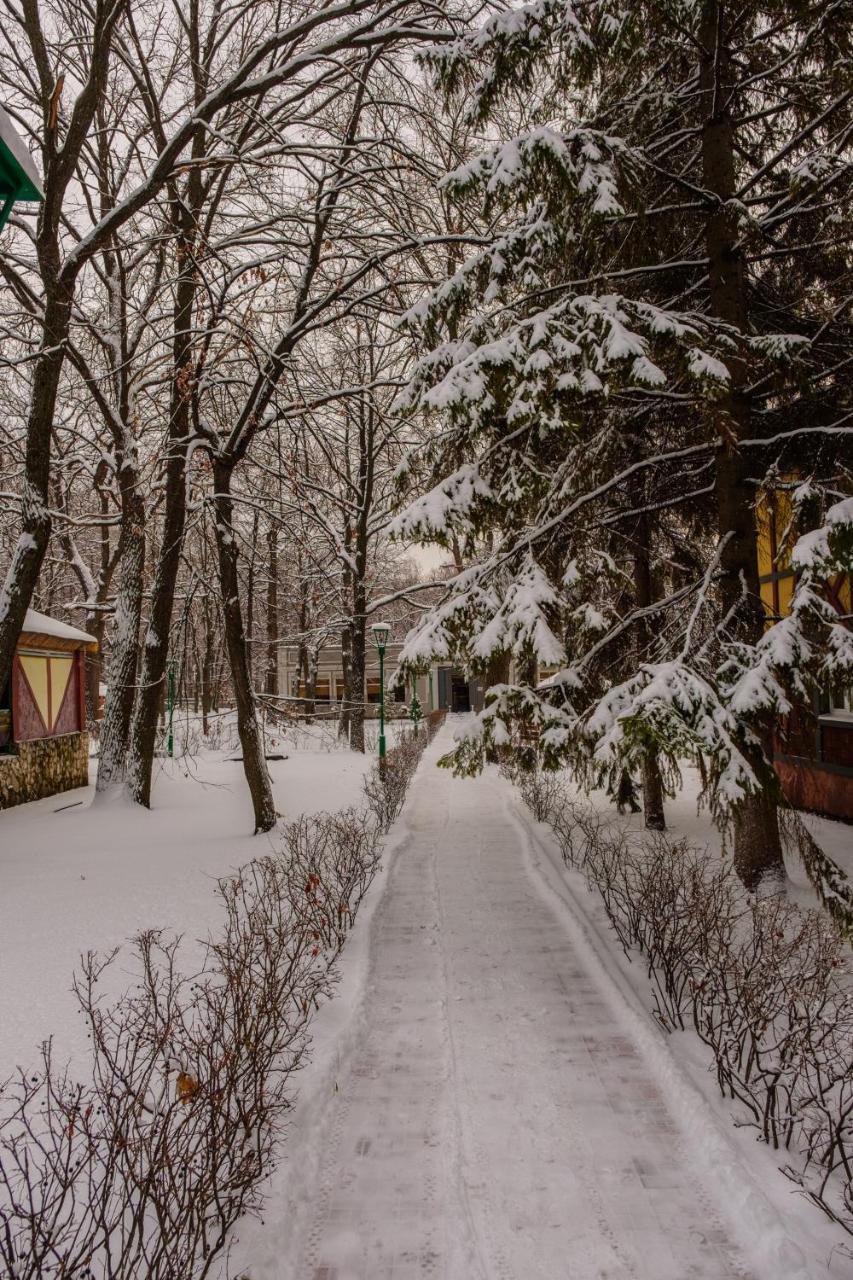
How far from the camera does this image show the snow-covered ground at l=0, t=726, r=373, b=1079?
4.56 metres

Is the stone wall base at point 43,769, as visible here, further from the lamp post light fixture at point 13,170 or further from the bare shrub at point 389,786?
the lamp post light fixture at point 13,170

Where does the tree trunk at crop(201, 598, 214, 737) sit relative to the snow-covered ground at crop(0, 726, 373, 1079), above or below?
above

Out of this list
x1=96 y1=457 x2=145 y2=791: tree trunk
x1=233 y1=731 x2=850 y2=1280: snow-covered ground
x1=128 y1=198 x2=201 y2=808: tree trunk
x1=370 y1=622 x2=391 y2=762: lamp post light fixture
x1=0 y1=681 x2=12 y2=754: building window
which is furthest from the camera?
x1=370 y1=622 x2=391 y2=762: lamp post light fixture

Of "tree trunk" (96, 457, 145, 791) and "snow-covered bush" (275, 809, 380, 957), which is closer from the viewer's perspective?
"snow-covered bush" (275, 809, 380, 957)

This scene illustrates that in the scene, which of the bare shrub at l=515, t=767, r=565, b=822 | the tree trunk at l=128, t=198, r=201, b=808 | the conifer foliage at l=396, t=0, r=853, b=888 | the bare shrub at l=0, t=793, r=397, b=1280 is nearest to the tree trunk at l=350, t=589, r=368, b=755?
the tree trunk at l=128, t=198, r=201, b=808

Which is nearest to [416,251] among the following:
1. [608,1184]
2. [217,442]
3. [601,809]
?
[217,442]

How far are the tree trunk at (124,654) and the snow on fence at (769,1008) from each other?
27.4ft

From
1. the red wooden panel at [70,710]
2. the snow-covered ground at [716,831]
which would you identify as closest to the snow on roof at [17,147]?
the snow-covered ground at [716,831]

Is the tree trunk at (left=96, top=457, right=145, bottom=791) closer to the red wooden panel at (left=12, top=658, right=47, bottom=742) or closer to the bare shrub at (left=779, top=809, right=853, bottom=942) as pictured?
the red wooden panel at (left=12, top=658, right=47, bottom=742)

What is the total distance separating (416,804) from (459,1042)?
906 cm

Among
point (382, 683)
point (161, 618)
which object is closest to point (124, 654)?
point (161, 618)

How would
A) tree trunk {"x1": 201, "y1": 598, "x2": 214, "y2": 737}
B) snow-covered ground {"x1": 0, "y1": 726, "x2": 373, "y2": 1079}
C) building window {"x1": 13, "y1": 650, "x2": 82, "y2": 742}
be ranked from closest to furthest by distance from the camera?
snow-covered ground {"x1": 0, "y1": 726, "x2": 373, "y2": 1079} → building window {"x1": 13, "y1": 650, "x2": 82, "y2": 742} → tree trunk {"x1": 201, "y1": 598, "x2": 214, "y2": 737}

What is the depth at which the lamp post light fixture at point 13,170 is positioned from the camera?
12.5ft

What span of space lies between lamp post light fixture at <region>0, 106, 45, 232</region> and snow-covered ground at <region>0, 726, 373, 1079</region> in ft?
15.0
